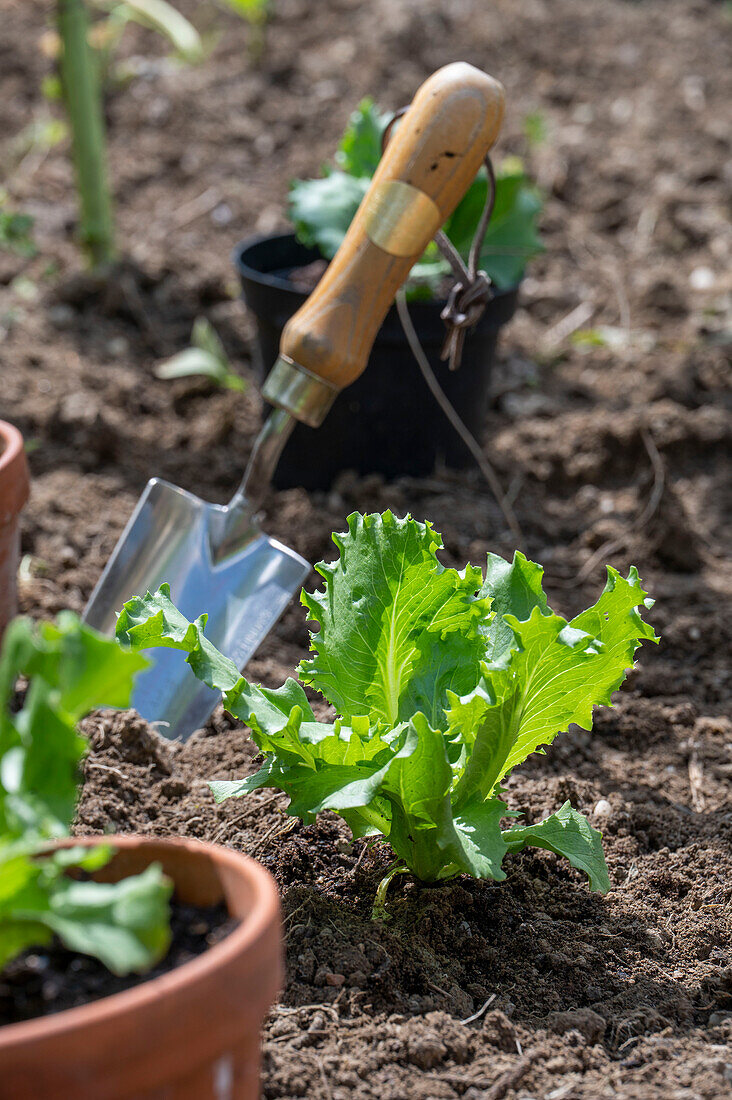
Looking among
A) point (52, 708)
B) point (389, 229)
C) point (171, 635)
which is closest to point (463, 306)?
point (389, 229)

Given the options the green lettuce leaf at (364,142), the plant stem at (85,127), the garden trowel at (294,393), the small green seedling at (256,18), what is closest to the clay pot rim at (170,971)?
the garden trowel at (294,393)

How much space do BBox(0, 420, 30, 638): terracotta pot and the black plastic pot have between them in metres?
0.73

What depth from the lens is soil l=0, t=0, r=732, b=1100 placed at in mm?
1123

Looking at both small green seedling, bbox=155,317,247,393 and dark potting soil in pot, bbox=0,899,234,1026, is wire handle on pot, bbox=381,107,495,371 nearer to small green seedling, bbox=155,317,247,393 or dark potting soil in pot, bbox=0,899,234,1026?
small green seedling, bbox=155,317,247,393

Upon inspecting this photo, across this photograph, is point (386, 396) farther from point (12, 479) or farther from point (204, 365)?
point (12, 479)

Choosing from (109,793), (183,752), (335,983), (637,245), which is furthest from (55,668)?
(637,245)

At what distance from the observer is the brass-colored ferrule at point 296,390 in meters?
1.76

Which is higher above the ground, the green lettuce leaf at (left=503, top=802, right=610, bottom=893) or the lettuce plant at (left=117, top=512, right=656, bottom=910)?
the lettuce plant at (left=117, top=512, right=656, bottom=910)

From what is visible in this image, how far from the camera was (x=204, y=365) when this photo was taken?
2504 mm

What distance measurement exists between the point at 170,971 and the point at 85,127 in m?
2.70

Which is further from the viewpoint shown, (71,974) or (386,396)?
(386,396)

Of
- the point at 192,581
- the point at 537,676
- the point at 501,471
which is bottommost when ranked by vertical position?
the point at 501,471

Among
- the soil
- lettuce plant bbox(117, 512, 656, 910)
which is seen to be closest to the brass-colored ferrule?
the soil

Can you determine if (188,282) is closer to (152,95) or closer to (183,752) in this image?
(152,95)
